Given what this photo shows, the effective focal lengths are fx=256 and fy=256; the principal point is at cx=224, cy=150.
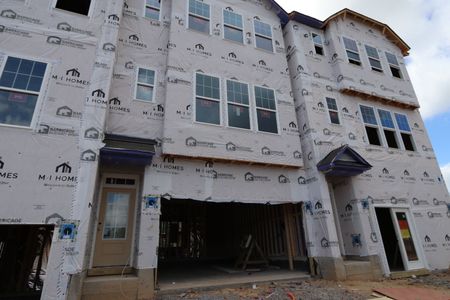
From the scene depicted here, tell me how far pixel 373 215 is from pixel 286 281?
424cm

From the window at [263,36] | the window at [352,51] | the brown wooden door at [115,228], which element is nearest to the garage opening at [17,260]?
the brown wooden door at [115,228]

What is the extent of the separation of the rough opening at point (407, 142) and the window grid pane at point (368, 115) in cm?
176

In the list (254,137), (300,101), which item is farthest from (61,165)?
(300,101)

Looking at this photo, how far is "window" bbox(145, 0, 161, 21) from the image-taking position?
9.64m

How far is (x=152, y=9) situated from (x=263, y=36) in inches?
187

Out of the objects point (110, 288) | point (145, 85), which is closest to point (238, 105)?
point (145, 85)

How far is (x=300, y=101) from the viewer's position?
1062cm

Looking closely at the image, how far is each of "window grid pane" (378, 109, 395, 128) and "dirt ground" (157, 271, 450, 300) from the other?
20.9ft

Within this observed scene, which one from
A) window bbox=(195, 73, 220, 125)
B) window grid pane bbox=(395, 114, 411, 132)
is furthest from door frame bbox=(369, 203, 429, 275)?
window bbox=(195, 73, 220, 125)

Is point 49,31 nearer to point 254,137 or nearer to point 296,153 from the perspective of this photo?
point 254,137

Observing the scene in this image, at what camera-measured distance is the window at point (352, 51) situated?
12.4 metres

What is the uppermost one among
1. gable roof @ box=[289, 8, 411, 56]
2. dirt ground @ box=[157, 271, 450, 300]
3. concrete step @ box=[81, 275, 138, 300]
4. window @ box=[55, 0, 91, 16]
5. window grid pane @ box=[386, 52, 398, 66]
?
gable roof @ box=[289, 8, 411, 56]

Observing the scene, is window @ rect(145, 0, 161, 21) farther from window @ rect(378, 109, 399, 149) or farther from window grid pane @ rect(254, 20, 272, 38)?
window @ rect(378, 109, 399, 149)

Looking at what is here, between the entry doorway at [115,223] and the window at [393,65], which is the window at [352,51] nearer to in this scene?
the window at [393,65]
